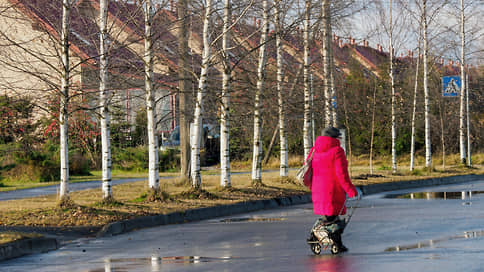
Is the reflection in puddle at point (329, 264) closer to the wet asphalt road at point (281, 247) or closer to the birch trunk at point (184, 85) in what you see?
the wet asphalt road at point (281, 247)

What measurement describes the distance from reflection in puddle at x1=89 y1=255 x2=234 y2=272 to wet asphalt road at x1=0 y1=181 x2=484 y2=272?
1 cm

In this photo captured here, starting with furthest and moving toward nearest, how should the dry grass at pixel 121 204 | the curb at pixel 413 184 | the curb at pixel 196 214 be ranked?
the curb at pixel 413 184, the dry grass at pixel 121 204, the curb at pixel 196 214

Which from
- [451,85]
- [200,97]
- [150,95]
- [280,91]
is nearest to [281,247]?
→ [150,95]

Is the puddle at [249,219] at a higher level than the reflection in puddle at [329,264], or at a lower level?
higher

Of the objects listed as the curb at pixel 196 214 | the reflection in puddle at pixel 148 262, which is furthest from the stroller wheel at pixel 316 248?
the curb at pixel 196 214

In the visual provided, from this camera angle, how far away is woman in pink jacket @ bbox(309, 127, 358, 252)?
11086 mm

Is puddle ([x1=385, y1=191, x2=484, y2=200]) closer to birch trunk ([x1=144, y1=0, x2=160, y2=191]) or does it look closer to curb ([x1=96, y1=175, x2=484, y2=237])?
curb ([x1=96, y1=175, x2=484, y2=237])

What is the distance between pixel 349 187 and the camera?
432 inches

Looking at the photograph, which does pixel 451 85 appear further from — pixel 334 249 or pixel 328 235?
pixel 328 235

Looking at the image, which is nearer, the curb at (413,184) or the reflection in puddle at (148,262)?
the reflection in puddle at (148,262)

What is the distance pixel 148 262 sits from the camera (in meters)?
10.9

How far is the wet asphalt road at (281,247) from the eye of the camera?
32.9ft

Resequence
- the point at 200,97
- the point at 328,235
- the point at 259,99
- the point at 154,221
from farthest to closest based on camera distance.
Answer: the point at 259,99, the point at 200,97, the point at 154,221, the point at 328,235

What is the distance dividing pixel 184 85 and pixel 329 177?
13.3 metres
